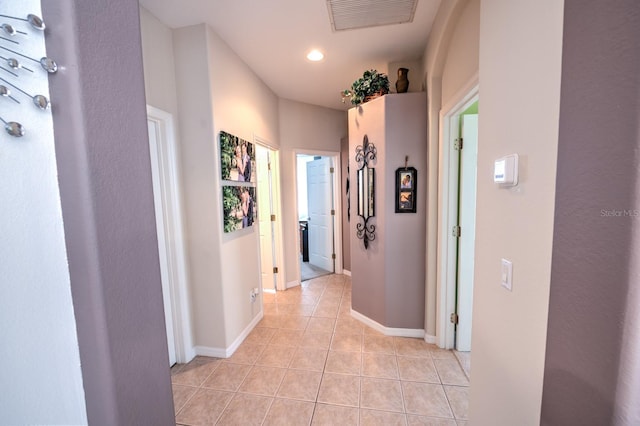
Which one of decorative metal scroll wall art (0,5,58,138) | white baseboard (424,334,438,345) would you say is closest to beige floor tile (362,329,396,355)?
white baseboard (424,334,438,345)

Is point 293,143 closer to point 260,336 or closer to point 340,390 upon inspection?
point 260,336

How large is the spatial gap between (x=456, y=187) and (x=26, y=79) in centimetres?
230

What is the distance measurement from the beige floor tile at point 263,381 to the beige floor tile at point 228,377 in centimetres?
5

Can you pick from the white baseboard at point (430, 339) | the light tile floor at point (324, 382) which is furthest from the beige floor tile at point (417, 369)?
the white baseboard at point (430, 339)

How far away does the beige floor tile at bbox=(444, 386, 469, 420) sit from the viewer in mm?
1555

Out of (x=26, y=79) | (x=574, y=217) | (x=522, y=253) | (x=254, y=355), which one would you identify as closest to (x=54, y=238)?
(x=26, y=79)

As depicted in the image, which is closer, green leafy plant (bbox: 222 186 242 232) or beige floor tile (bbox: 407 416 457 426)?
beige floor tile (bbox: 407 416 457 426)

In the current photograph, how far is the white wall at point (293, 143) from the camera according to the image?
354 cm

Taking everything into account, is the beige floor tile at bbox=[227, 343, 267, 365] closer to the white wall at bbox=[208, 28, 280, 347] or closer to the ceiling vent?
the white wall at bbox=[208, 28, 280, 347]

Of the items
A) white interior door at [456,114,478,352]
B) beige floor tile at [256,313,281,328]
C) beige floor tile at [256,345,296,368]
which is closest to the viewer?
white interior door at [456,114,478,352]

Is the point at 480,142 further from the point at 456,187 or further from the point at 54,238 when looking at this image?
the point at 54,238

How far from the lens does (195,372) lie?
1987mm

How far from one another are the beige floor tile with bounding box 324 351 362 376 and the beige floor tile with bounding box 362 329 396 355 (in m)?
0.14

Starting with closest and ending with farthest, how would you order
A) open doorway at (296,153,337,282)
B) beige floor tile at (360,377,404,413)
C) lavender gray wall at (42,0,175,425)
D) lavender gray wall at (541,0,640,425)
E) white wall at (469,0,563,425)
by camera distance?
lavender gray wall at (541,0,640,425)
lavender gray wall at (42,0,175,425)
white wall at (469,0,563,425)
beige floor tile at (360,377,404,413)
open doorway at (296,153,337,282)
